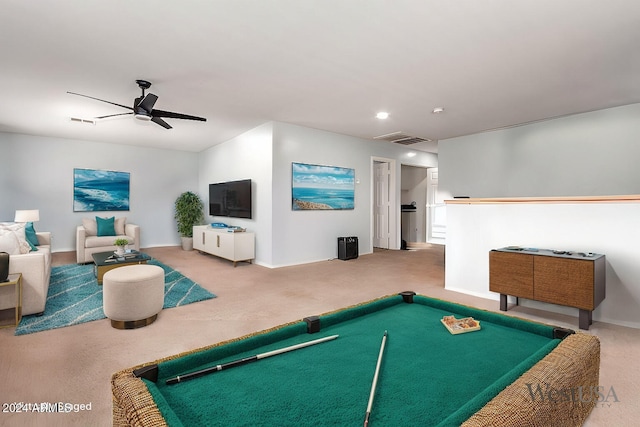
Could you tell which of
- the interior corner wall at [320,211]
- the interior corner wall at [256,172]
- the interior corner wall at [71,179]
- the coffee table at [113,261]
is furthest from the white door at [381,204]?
the coffee table at [113,261]

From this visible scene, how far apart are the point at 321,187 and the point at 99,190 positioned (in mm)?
4933

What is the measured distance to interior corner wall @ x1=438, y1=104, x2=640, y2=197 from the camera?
4.63 meters

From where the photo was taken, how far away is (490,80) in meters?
3.71

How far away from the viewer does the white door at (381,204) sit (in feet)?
25.6

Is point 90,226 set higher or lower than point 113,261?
higher

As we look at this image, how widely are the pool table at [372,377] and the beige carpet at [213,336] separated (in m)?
0.90

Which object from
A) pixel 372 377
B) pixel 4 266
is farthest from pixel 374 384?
pixel 4 266

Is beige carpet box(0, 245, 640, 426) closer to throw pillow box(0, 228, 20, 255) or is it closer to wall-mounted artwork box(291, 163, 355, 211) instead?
throw pillow box(0, 228, 20, 255)

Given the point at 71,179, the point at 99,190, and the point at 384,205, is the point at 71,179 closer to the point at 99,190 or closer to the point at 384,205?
the point at 99,190

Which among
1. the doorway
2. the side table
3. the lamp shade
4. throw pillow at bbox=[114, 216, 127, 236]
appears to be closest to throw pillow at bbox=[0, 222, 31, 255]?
the side table

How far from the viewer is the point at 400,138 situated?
22.5 feet

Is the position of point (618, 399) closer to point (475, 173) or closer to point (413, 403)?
point (413, 403)

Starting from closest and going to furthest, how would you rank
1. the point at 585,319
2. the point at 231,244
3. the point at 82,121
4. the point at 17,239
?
the point at 585,319, the point at 17,239, the point at 82,121, the point at 231,244

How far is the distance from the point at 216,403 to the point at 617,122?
6135 millimetres
